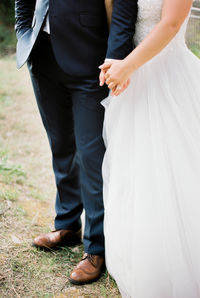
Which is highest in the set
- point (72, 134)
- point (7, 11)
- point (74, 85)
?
point (74, 85)

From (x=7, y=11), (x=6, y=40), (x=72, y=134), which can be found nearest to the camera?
(x=72, y=134)

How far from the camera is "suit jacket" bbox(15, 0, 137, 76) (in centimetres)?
161

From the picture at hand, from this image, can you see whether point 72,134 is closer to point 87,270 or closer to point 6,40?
point 87,270

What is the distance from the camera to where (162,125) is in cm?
167

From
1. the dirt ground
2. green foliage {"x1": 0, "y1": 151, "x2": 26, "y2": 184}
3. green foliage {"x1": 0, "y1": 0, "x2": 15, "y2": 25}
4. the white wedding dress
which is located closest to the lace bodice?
the white wedding dress

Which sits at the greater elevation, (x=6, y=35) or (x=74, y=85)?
(x=74, y=85)

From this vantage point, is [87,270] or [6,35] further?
[6,35]

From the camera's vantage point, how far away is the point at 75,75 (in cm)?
181

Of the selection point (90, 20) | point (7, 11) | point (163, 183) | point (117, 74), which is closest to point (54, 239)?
point (163, 183)

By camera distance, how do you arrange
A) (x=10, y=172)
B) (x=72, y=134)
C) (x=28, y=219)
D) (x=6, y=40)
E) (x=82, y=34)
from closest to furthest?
(x=82, y=34), (x=72, y=134), (x=28, y=219), (x=10, y=172), (x=6, y=40)

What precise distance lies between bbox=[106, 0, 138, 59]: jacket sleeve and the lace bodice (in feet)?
0.11

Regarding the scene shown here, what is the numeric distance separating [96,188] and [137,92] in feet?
1.90

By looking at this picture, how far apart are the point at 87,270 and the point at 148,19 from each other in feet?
4.41

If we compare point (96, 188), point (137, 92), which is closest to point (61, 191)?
point (96, 188)
